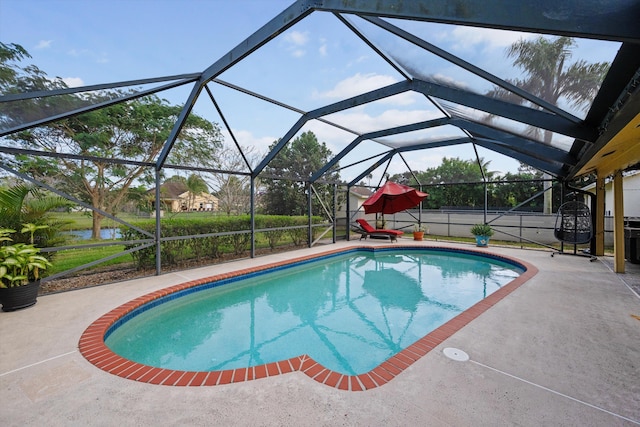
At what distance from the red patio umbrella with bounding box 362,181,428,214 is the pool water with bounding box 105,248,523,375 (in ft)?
10.9

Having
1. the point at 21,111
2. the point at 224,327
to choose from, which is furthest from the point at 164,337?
the point at 21,111

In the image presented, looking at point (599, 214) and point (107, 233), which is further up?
point (599, 214)

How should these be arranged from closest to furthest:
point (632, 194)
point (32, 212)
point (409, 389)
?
point (409, 389), point (32, 212), point (632, 194)

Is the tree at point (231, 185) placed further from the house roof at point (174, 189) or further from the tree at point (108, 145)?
the tree at point (108, 145)

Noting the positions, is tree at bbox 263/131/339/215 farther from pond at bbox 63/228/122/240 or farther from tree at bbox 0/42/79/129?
tree at bbox 0/42/79/129

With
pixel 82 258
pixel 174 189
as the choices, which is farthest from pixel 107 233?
pixel 174 189

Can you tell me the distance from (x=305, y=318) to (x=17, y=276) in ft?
13.9

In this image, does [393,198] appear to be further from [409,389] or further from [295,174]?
[295,174]

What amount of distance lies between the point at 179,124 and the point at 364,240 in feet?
29.1

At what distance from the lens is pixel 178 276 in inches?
243

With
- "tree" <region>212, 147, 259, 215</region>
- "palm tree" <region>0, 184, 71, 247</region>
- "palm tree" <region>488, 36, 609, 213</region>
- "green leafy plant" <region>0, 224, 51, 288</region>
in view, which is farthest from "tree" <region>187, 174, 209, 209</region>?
"palm tree" <region>488, 36, 609, 213</region>

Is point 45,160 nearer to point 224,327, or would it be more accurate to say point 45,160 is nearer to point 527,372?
point 224,327

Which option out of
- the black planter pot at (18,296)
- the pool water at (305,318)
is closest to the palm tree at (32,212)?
the black planter pot at (18,296)

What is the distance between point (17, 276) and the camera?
3.96 meters
